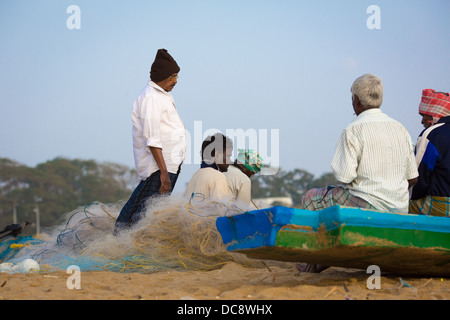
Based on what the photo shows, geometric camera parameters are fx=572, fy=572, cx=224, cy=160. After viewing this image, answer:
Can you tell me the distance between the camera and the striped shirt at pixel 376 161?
14.5 feet

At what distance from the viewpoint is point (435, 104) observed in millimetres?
5406

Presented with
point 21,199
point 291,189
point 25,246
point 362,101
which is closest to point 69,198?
point 21,199

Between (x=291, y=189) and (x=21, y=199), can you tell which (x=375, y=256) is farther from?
(x=21, y=199)

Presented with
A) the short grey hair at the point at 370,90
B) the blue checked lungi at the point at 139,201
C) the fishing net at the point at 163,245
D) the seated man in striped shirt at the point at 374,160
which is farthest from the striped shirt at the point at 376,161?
the blue checked lungi at the point at 139,201

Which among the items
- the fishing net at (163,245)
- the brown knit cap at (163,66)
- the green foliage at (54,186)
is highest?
the brown knit cap at (163,66)

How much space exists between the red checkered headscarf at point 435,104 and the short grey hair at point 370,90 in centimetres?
99

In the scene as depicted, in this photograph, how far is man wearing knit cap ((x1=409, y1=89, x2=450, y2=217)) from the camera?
491 centimetres

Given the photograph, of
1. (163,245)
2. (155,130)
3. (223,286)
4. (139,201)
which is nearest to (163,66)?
(155,130)

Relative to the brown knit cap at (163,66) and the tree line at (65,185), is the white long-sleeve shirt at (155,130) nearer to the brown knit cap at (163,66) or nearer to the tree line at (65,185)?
the brown knit cap at (163,66)

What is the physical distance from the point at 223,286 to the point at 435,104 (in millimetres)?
2776

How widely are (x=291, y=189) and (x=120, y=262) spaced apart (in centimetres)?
4085

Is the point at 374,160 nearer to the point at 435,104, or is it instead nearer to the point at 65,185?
the point at 435,104
